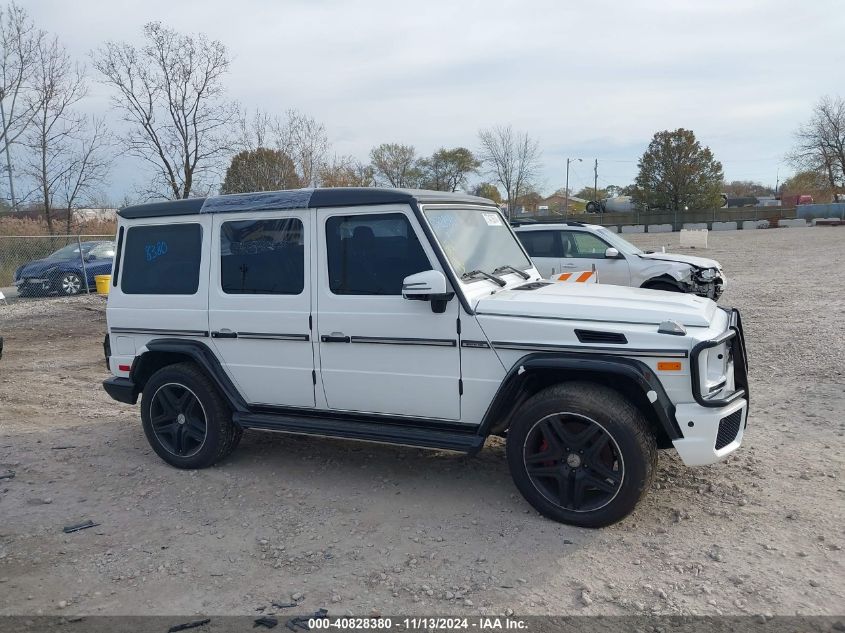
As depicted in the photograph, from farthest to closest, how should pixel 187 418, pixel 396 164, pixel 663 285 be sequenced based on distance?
pixel 396 164 < pixel 663 285 < pixel 187 418

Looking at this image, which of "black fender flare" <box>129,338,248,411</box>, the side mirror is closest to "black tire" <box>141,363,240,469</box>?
"black fender flare" <box>129,338,248,411</box>

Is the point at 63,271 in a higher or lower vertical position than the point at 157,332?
higher

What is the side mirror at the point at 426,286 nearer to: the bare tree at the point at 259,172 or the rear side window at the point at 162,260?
the rear side window at the point at 162,260

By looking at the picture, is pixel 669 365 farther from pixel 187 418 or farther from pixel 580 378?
pixel 187 418

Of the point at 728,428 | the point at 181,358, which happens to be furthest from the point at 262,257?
the point at 728,428

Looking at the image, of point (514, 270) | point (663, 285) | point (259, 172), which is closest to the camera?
point (514, 270)

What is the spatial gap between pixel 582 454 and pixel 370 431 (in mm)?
1446

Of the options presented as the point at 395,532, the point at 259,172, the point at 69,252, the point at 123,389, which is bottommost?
the point at 395,532

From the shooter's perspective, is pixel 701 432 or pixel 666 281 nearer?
pixel 701 432

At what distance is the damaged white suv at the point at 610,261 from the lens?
11242 millimetres

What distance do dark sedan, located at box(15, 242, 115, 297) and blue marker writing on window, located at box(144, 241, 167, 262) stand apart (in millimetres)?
12970

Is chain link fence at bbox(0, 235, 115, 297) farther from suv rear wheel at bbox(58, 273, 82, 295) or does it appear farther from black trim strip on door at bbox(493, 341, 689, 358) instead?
black trim strip on door at bbox(493, 341, 689, 358)

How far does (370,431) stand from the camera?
4.77 meters

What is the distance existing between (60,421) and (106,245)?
1346cm
